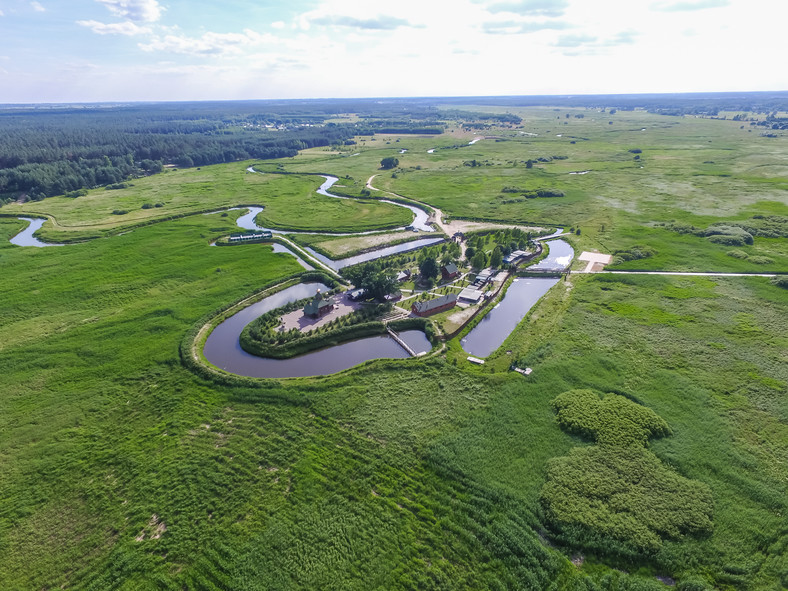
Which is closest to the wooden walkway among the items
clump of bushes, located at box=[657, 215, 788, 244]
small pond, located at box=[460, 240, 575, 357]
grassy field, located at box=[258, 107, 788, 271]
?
small pond, located at box=[460, 240, 575, 357]

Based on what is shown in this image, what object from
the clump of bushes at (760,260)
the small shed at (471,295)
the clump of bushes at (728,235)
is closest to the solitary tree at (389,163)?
the clump of bushes at (728,235)

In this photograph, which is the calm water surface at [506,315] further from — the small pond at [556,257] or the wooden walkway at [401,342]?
the wooden walkway at [401,342]

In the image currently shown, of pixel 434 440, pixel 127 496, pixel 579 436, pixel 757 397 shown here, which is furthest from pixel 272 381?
pixel 757 397

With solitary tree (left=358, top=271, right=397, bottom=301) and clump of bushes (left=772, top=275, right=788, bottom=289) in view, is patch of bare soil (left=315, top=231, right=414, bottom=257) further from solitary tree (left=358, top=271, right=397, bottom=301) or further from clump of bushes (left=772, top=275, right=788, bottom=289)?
clump of bushes (left=772, top=275, right=788, bottom=289)

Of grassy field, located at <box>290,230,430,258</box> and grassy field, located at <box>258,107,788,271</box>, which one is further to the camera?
grassy field, located at <box>258,107,788,271</box>

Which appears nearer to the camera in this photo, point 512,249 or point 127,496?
point 127,496

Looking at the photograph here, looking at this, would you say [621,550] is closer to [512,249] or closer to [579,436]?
[579,436]
